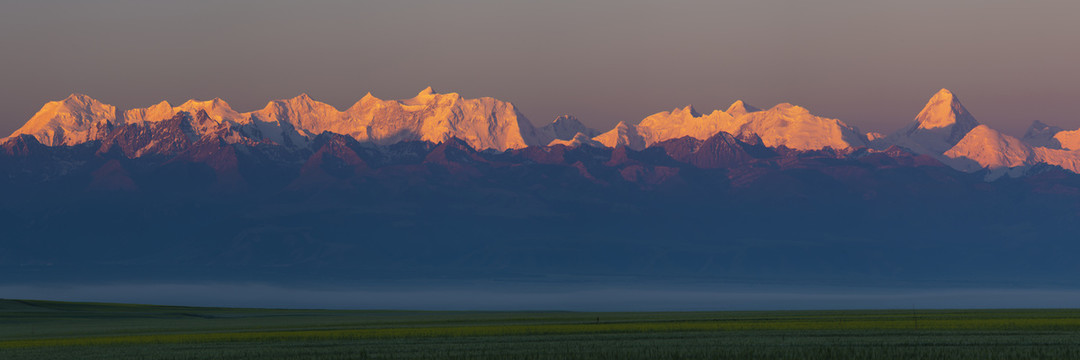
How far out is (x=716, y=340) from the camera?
85000mm

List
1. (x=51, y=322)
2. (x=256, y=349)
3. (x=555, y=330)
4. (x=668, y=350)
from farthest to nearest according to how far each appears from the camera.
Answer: (x=51, y=322) < (x=555, y=330) < (x=256, y=349) < (x=668, y=350)

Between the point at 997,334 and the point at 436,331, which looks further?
the point at 436,331

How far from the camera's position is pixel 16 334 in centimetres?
11806

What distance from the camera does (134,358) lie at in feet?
254

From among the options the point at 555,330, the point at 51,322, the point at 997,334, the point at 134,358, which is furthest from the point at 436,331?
the point at 51,322

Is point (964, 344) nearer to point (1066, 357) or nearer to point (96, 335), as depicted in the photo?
point (1066, 357)

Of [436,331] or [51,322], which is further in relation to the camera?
[51,322]

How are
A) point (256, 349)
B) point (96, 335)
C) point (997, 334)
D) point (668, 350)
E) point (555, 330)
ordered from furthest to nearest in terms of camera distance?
point (96, 335), point (555, 330), point (997, 334), point (256, 349), point (668, 350)

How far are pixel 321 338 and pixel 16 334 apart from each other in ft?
116

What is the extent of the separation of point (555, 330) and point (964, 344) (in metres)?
35.5

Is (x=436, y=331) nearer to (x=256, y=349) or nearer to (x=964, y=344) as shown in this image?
(x=256, y=349)

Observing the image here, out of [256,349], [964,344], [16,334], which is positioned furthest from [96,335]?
[964,344]

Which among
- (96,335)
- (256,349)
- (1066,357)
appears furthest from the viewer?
(96,335)

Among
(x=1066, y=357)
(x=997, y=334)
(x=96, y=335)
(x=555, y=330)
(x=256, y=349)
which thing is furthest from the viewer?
(x=96, y=335)
